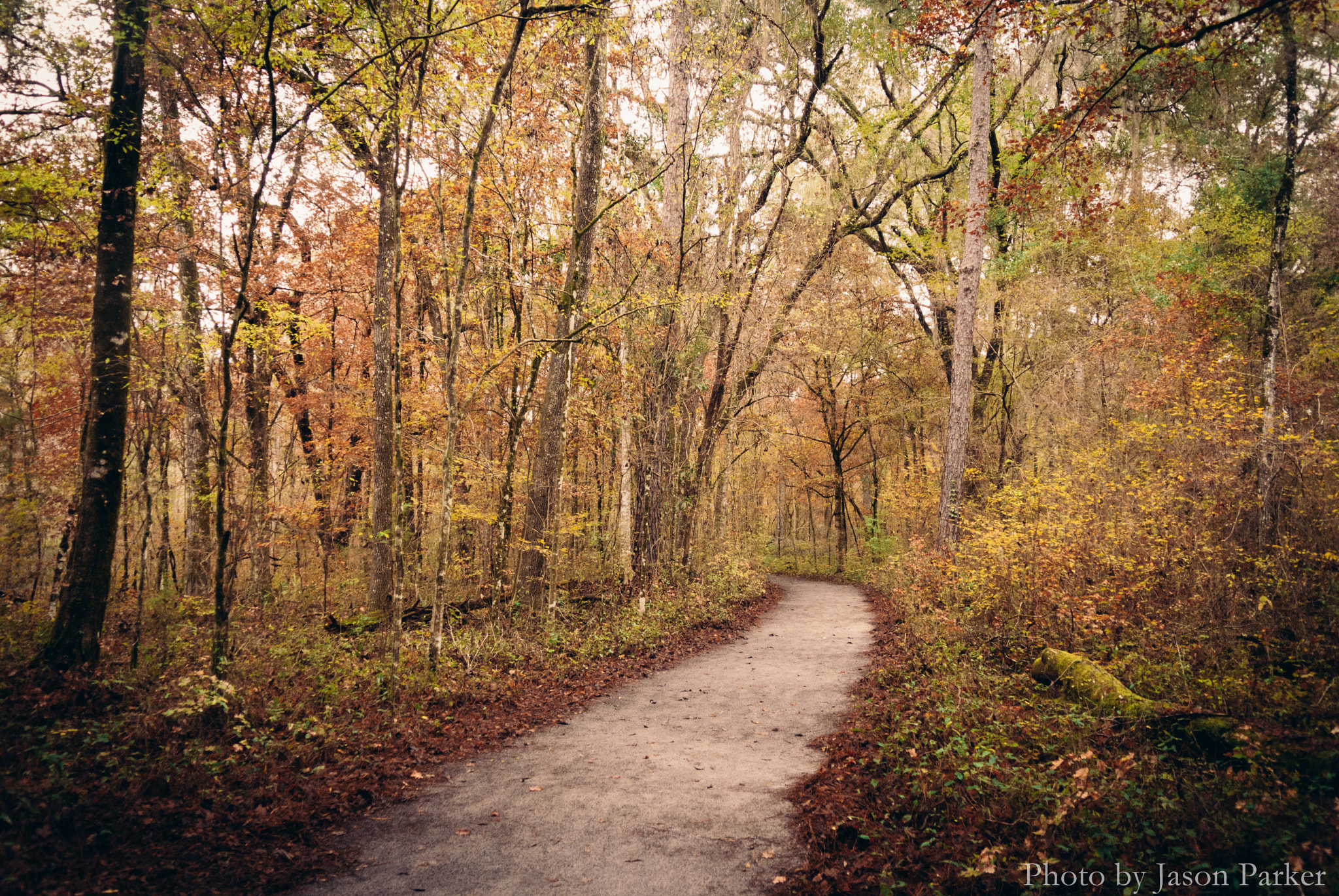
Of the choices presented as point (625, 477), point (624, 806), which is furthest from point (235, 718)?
point (625, 477)

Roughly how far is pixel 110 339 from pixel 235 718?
179 inches

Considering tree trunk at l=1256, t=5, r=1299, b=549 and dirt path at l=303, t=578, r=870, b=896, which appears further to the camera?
tree trunk at l=1256, t=5, r=1299, b=549

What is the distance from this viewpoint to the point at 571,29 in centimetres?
805

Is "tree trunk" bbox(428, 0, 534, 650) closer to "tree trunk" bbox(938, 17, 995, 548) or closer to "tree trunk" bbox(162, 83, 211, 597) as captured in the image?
"tree trunk" bbox(162, 83, 211, 597)

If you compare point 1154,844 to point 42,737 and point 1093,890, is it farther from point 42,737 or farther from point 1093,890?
point 42,737

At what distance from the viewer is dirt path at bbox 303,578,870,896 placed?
146 inches

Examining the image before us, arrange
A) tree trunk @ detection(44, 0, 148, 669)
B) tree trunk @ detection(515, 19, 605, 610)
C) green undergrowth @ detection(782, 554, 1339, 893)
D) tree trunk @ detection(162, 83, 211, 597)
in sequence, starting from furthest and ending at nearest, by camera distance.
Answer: tree trunk @ detection(515, 19, 605, 610) < tree trunk @ detection(162, 83, 211, 597) < tree trunk @ detection(44, 0, 148, 669) < green undergrowth @ detection(782, 554, 1339, 893)

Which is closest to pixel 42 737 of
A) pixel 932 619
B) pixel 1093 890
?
pixel 1093 890

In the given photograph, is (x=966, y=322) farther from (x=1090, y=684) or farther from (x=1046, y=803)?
(x=1046, y=803)

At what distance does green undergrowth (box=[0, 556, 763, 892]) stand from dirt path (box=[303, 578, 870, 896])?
0.72 meters

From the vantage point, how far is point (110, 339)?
630cm

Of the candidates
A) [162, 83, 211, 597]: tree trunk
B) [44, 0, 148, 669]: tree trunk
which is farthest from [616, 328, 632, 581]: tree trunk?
[44, 0, 148, 669]: tree trunk

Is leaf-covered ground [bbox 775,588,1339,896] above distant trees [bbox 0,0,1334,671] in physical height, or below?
below

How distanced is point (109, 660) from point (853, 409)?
25508mm
